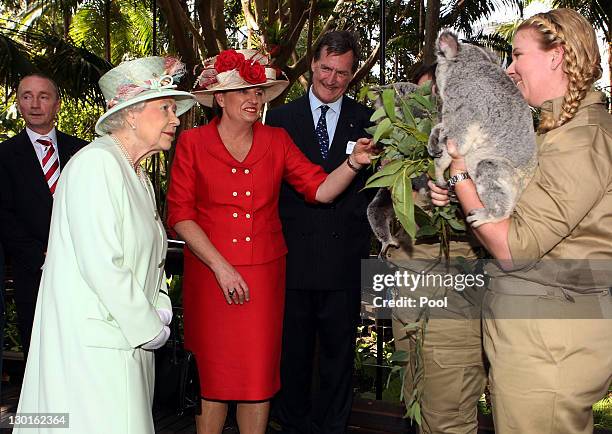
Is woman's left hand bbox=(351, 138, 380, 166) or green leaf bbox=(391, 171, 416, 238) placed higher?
woman's left hand bbox=(351, 138, 380, 166)

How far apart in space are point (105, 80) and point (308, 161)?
1246 millimetres

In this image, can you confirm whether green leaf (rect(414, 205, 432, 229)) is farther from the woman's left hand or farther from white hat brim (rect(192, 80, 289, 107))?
white hat brim (rect(192, 80, 289, 107))

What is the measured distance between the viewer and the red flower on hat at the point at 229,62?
3.29m

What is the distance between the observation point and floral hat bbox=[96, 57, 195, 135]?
2.46 m

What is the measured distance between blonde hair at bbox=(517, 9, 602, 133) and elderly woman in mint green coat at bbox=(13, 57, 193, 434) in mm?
1318

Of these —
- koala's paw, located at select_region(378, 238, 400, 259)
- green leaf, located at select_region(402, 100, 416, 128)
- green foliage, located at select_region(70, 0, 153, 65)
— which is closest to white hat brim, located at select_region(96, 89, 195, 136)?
green leaf, located at select_region(402, 100, 416, 128)

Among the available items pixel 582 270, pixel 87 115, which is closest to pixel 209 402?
pixel 582 270

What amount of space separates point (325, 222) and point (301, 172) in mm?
319

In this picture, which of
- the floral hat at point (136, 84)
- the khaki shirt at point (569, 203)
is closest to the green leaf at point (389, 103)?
the khaki shirt at point (569, 203)

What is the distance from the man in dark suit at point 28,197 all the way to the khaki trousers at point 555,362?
2.77 meters

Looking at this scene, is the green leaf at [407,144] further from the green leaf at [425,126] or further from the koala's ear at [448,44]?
the koala's ear at [448,44]

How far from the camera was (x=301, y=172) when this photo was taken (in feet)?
11.5

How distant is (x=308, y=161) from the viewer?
3537 mm

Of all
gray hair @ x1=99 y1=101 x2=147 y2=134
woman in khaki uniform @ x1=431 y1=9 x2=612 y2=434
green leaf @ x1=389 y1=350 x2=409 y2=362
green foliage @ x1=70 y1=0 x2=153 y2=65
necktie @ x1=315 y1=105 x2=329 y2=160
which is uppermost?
green foliage @ x1=70 y1=0 x2=153 y2=65
